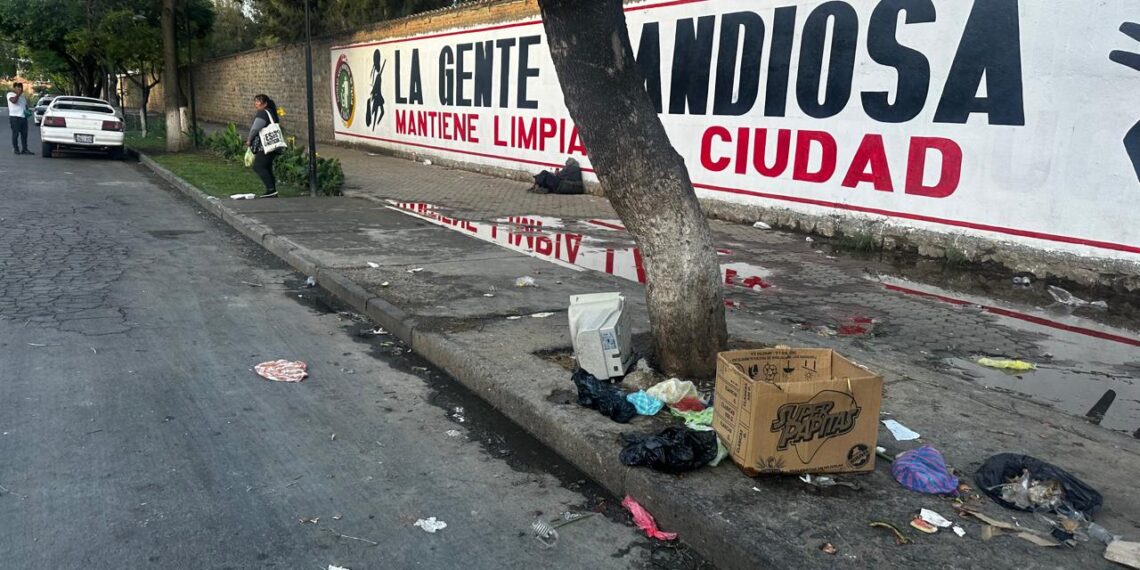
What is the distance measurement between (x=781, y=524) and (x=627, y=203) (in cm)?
228

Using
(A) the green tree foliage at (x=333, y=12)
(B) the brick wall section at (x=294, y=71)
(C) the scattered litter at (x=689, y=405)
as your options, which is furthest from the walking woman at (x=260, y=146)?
(A) the green tree foliage at (x=333, y=12)

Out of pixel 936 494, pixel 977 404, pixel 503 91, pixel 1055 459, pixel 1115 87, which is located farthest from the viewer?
pixel 503 91

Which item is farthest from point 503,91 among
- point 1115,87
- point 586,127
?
point 586,127

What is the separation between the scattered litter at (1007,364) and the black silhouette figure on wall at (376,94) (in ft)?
65.6

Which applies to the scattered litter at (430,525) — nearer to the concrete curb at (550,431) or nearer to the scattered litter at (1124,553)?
the concrete curb at (550,431)

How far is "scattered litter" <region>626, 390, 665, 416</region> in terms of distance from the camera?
4.40 m

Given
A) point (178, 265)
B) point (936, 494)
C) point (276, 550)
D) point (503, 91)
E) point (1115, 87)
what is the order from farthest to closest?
point (503, 91) → point (178, 265) → point (1115, 87) → point (936, 494) → point (276, 550)

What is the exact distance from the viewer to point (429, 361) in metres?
5.75

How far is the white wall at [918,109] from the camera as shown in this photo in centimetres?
809

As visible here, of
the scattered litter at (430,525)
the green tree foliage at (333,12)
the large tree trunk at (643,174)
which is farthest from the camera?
the green tree foliage at (333,12)

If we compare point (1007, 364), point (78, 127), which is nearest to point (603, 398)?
point (1007, 364)

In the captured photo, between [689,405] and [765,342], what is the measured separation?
1530 mm

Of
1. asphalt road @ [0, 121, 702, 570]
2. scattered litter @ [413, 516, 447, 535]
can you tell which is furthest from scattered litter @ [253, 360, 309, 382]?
scattered litter @ [413, 516, 447, 535]

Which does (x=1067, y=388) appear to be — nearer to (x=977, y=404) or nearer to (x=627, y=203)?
→ (x=977, y=404)
